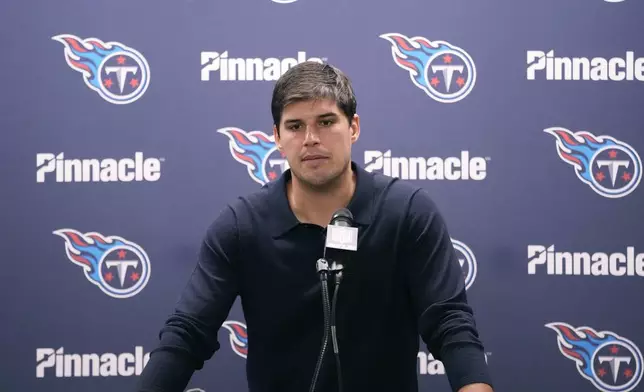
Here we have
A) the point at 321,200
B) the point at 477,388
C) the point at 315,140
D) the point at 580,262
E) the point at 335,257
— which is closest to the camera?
the point at 477,388

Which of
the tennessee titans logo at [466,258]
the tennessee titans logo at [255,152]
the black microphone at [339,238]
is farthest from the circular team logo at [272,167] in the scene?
the black microphone at [339,238]

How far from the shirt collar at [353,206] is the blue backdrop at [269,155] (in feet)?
3.89

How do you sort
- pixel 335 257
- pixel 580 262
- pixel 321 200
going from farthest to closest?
1. pixel 580 262
2. pixel 321 200
3. pixel 335 257

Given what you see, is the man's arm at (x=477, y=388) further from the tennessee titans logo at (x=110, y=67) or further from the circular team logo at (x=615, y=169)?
the tennessee titans logo at (x=110, y=67)

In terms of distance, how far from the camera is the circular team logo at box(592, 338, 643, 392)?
120 inches

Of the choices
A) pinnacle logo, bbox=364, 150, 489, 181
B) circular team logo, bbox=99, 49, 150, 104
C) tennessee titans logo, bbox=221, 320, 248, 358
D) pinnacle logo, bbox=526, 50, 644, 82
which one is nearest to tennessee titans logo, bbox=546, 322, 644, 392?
pinnacle logo, bbox=364, 150, 489, 181

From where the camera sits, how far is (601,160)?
306 centimetres

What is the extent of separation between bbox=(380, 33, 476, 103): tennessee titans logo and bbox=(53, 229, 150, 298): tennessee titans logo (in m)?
1.45

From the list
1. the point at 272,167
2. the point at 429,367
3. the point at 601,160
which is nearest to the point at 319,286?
the point at 272,167

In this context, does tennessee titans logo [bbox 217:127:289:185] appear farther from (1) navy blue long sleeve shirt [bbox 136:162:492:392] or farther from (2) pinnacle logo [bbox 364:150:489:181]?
(1) navy blue long sleeve shirt [bbox 136:162:492:392]

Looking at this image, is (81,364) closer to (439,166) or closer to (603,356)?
(439,166)

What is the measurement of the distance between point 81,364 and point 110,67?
133 cm

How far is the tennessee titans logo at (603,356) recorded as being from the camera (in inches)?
120

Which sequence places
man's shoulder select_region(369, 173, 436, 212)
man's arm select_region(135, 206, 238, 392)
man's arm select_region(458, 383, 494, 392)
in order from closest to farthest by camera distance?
man's arm select_region(458, 383, 494, 392) < man's arm select_region(135, 206, 238, 392) < man's shoulder select_region(369, 173, 436, 212)
